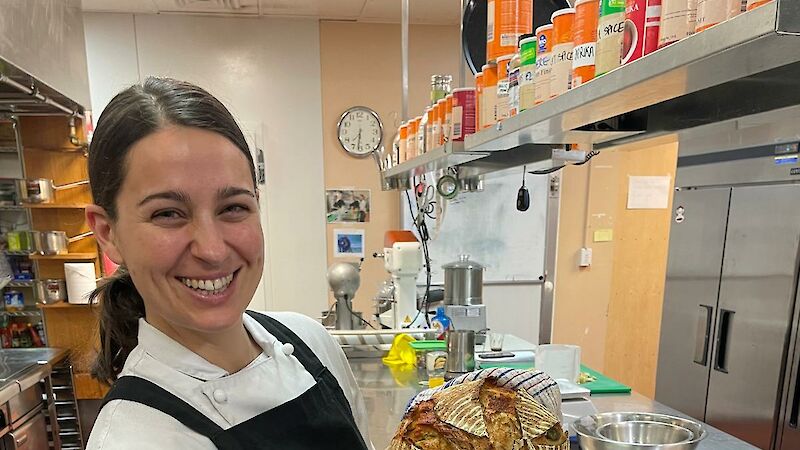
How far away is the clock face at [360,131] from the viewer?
393 centimetres

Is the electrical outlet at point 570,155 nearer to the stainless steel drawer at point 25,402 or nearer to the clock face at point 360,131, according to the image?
the clock face at point 360,131

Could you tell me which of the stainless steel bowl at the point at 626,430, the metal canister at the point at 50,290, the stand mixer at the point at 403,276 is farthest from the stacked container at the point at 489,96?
the metal canister at the point at 50,290

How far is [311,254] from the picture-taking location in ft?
13.1

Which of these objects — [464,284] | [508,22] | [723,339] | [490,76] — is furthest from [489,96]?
[723,339]

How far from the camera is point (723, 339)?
255cm

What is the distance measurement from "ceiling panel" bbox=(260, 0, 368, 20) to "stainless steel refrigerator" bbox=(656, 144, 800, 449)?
254cm

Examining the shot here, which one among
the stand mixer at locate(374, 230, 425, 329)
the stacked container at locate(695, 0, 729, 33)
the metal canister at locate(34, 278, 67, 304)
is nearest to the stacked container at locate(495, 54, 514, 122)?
the stacked container at locate(695, 0, 729, 33)

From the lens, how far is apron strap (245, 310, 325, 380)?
1.09m

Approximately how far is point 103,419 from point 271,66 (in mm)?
3515

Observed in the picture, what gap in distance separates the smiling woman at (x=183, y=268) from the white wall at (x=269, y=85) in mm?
3008

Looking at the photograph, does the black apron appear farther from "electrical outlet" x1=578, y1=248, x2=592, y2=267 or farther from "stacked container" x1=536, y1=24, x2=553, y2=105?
"electrical outlet" x1=578, y1=248, x2=592, y2=267

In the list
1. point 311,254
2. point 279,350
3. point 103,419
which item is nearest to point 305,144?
point 311,254

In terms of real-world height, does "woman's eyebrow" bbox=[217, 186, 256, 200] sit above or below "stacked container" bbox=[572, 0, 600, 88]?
below

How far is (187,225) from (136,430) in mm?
316
